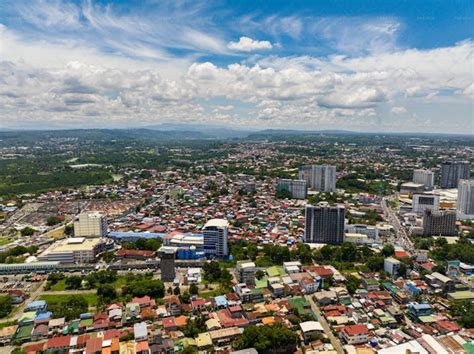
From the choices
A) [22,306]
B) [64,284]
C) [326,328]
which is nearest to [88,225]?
[64,284]

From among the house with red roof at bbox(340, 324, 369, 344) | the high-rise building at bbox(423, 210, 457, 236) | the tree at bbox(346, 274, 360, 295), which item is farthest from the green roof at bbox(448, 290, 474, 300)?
the high-rise building at bbox(423, 210, 457, 236)

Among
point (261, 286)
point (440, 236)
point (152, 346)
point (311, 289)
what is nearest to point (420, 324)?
point (311, 289)

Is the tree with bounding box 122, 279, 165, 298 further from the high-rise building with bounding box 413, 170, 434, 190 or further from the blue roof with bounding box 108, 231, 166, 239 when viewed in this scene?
the high-rise building with bounding box 413, 170, 434, 190

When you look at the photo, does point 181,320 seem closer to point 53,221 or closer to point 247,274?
point 247,274

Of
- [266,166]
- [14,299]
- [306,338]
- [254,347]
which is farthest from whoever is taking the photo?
[266,166]

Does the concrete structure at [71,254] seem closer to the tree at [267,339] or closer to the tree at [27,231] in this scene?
the tree at [27,231]

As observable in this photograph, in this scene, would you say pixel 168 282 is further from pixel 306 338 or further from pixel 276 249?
pixel 306 338
